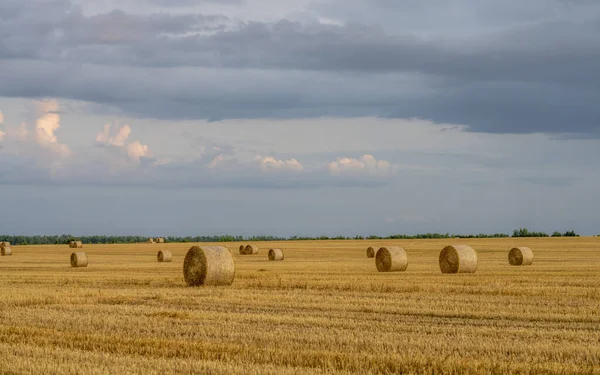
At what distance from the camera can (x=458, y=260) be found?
2953 cm

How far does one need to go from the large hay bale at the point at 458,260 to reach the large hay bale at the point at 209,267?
9.69 m

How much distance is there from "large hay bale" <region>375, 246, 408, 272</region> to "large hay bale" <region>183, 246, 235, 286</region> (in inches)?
352

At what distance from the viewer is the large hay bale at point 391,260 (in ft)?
102

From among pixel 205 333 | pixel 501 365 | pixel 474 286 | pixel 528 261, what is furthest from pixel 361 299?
pixel 528 261

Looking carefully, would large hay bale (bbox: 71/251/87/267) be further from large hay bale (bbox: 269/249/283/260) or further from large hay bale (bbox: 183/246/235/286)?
large hay bale (bbox: 183/246/235/286)

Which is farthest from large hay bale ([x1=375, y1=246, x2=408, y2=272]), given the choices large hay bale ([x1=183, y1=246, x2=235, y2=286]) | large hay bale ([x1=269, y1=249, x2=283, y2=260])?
large hay bale ([x1=269, y1=249, x2=283, y2=260])

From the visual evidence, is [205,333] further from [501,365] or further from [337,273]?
[337,273]

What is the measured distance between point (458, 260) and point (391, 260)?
2.72 meters

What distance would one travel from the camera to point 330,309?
54.2 feet

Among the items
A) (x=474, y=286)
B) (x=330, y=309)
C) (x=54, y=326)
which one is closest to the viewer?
(x=54, y=326)

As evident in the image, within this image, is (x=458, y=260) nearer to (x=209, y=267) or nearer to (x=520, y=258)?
(x=520, y=258)

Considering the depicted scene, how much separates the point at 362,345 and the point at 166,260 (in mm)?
34807

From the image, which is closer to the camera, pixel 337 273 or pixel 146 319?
pixel 146 319

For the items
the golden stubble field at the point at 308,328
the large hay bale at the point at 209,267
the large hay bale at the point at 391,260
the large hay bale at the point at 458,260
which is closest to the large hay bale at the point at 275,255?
the large hay bale at the point at 391,260
